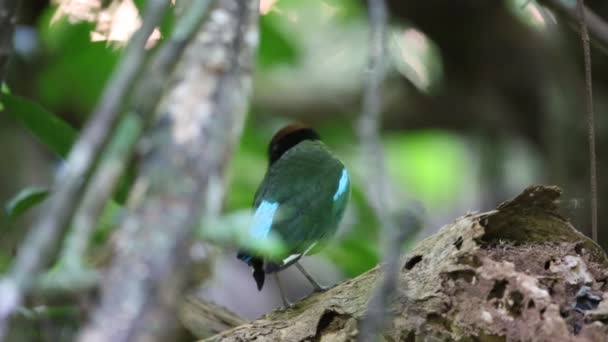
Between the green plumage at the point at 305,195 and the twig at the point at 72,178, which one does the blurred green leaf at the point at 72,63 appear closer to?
the green plumage at the point at 305,195

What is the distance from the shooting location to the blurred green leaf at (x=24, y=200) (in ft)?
9.10

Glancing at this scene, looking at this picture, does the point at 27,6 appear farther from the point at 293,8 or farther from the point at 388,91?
the point at 388,91

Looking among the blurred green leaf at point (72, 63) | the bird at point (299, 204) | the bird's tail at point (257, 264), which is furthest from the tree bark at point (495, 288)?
the blurred green leaf at point (72, 63)

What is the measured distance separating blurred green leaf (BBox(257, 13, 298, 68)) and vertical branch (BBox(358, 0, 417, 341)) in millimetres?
2551

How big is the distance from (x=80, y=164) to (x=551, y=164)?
381cm

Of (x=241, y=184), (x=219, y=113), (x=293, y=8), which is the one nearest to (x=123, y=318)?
(x=219, y=113)

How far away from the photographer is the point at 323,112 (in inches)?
222

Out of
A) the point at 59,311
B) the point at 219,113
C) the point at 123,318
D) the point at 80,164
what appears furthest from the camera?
the point at 59,311

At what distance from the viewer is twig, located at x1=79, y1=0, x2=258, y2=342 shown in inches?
40.4

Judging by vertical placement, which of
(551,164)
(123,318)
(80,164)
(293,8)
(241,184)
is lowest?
(551,164)

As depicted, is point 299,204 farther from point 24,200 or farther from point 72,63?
point 72,63

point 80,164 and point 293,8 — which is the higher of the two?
point 80,164

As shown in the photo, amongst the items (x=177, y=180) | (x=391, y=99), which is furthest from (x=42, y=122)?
(x=391, y=99)

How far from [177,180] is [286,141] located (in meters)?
2.69
